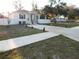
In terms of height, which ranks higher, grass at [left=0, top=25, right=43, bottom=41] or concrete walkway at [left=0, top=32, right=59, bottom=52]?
concrete walkway at [left=0, top=32, right=59, bottom=52]

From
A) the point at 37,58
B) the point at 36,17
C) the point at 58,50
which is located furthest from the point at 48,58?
the point at 36,17

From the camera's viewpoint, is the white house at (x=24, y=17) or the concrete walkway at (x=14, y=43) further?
the white house at (x=24, y=17)

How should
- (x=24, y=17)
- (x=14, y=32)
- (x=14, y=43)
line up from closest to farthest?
(x=14, y=43) < (x=14, y=32) < (x=24, y=17)

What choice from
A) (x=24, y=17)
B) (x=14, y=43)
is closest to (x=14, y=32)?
(x=14, y=43)

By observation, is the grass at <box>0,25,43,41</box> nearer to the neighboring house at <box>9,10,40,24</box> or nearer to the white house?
the white house

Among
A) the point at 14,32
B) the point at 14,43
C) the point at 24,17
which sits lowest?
the point at 14,32

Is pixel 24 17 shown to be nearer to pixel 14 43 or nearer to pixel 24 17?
pixel 24 17

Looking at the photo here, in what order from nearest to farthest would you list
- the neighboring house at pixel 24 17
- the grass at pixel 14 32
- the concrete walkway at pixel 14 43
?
the concrete walkway at pixel 14 43, the grass at pixel 14 32, the neighboring house at pixel 24 17

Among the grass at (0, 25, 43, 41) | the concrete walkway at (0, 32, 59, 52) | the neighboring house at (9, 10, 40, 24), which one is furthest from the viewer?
the neighboring house at (9, 10, 40, 24)

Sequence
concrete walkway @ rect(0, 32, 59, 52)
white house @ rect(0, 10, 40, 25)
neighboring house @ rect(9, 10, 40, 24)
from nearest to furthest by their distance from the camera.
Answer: concrete walkway @ rect(0, 32, 59, 52)
white house @ rect(0, 10, 40, 25)
neighboring house @ rect(9, 10, 40, 24)

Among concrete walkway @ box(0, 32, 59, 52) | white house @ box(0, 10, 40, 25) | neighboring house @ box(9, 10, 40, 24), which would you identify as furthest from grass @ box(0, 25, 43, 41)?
neighboring house @ box(9, 10, 40, 24)

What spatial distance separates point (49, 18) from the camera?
61719mm

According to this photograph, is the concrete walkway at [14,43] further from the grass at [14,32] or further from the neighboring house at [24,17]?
the neighboring house at [24,17]

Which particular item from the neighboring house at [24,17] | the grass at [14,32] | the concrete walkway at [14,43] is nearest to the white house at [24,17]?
the neighboring house at [24,17]
